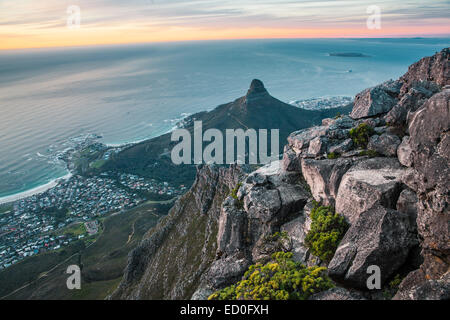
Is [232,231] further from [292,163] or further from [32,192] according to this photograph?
[32,192]

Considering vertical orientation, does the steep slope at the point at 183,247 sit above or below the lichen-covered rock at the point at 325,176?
below

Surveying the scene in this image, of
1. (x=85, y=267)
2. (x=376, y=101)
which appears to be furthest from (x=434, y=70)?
(x=85, y=267)

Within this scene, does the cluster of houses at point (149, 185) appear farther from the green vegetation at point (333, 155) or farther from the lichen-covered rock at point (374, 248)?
the lichen-covered rock at point (374, 248)

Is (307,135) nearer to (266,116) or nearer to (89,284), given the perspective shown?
(89,284)

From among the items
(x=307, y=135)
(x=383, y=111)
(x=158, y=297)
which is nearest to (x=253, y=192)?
(x=307, y=135)

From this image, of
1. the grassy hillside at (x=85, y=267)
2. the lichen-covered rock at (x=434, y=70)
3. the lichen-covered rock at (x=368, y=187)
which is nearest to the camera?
the lichen-covered rock at (x=368, y=187)

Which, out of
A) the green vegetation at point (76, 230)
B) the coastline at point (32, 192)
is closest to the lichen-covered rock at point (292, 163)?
the green vegetation at point (76, 230)

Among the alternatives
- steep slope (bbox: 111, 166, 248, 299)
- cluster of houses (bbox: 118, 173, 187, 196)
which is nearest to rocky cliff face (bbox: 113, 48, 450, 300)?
steep slope (bbox: 111, 166, 248, 299)
